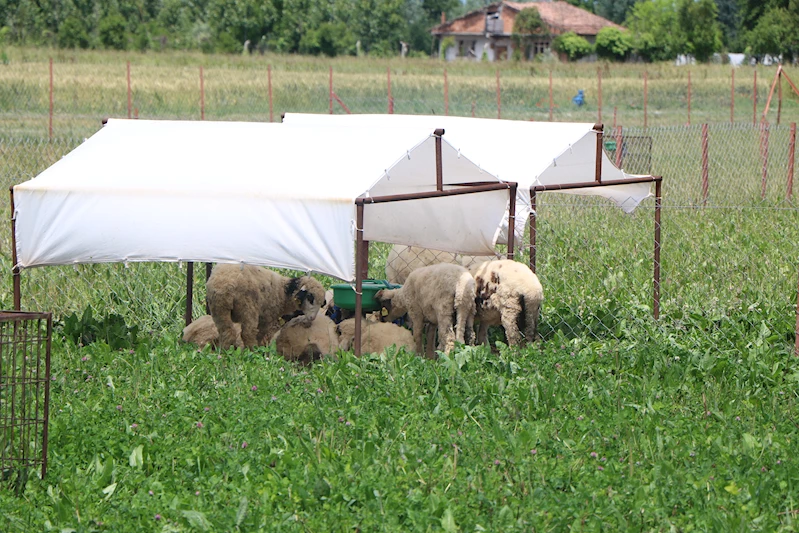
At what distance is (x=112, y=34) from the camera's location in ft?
189

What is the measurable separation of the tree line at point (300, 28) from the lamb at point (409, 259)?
1865 inches

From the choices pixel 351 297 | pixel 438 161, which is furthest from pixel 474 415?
pixel 351 297

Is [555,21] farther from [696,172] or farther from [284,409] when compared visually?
[284,409]

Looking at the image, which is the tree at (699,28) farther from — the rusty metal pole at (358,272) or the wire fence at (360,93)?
the rusty metal pole at (358,272)

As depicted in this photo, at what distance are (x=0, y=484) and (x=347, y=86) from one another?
104ft

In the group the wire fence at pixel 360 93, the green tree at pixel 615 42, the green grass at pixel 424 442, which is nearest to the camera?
the green grass at pixel 424 442

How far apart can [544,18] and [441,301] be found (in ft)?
272

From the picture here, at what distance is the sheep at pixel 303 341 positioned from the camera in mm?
8844

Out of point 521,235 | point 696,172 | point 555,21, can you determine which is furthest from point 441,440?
point 555,21

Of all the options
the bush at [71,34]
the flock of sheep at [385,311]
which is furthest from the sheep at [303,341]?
the bush at [71,34]

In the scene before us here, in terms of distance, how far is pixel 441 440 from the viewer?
6.24m

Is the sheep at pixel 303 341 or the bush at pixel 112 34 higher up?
the bush at pixel 112 34

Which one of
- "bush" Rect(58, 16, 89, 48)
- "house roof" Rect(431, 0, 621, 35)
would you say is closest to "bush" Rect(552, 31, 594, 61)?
"house roof" Rect(431, 0, 621, 35)

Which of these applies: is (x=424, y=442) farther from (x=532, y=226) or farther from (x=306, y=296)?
(x=532, y=226)
